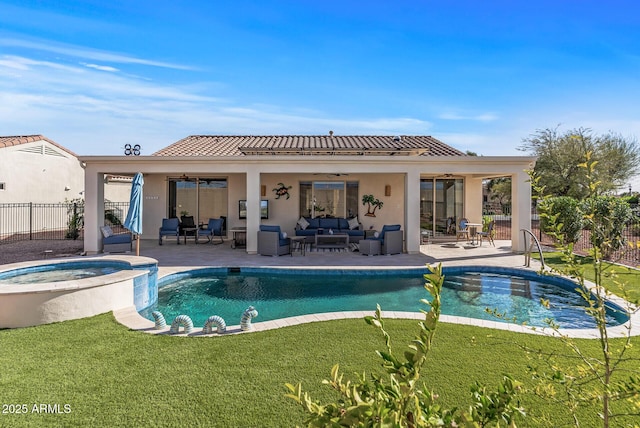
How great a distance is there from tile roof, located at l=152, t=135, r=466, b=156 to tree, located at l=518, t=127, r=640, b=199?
1319 cm

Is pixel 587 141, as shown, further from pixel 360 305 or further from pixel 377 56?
pixel 360 305

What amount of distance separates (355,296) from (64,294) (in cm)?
622

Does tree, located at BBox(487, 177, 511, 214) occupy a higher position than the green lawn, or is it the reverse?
tree, located at BBox(487, 177, 511, 214)

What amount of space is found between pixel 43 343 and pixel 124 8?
9.81 metres

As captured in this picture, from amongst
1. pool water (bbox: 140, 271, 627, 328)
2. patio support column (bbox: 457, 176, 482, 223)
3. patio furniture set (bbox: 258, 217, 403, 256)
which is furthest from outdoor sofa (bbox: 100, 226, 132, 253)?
patio support column (bbox: 457, 176, 482, 223)

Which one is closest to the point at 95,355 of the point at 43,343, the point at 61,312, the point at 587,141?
the point at 43,343

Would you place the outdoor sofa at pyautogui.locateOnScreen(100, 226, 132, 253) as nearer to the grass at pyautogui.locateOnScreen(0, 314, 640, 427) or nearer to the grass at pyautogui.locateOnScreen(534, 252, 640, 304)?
the grass at pyautogui.locateOnScreen(0, 314, 640, 427)

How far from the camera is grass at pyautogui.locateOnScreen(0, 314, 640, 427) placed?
3646mm

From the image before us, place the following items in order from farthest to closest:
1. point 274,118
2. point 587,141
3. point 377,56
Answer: point 587,141 < point 274,118 < point 377,56

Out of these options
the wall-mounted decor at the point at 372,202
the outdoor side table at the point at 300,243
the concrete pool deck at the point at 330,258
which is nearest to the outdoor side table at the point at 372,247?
the concrete pool deck at the point at 330,258

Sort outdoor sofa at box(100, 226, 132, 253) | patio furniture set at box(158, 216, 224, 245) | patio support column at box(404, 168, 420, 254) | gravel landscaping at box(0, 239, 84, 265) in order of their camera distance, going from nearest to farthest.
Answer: gravel landscaping at box(0, 239, 84, 265) → outdoor sofa at box(100, 226, 132, 253) → patio support column at box(404, 168, 420, 254) → patio furniture set at box(158, 216, 224, 245)

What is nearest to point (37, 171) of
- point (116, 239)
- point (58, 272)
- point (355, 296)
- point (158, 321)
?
point (116, 239)

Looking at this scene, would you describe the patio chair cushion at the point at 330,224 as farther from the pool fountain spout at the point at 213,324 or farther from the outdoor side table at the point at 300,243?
the pool fountain spout at the point at 213,324

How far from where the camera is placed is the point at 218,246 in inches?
667
